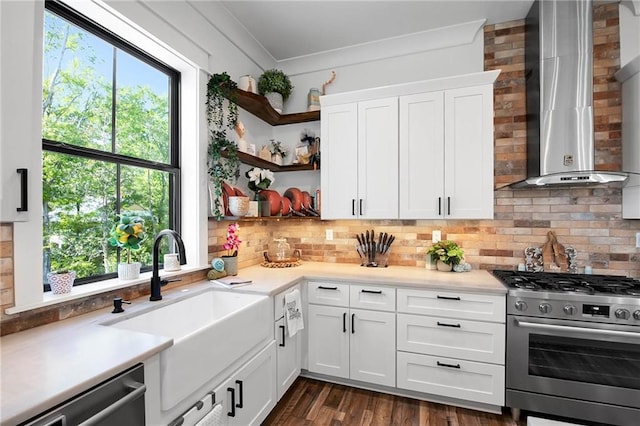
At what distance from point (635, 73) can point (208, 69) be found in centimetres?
320

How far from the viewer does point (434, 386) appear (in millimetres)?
2143

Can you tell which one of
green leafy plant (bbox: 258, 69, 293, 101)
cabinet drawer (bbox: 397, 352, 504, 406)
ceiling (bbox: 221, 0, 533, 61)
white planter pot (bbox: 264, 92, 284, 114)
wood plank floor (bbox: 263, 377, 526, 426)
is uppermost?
ceiling (bbox: 221, 0, 533, 61)

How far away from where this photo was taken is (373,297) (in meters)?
2.29

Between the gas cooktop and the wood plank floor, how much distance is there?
36.4 inches

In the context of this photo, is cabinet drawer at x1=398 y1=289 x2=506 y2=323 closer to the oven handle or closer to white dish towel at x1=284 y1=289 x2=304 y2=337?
the oven handle

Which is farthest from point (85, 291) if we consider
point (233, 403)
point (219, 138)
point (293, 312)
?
point (219, 138)

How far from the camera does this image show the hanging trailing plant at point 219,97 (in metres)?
2.30

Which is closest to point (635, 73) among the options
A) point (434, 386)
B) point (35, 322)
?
point (434, 386)

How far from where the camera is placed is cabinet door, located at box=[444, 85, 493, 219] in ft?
7.61

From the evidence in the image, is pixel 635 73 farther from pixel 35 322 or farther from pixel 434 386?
pixel 35 322

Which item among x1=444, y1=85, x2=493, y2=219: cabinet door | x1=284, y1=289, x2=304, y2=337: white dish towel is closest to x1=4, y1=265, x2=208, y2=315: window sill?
x1=284, y1=289, x2=304, y2=337: white dish towel

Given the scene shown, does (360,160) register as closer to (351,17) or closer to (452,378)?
(351,17)

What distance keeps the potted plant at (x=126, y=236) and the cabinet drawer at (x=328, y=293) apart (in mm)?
1303

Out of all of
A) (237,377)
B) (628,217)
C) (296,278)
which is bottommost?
(237,377)
